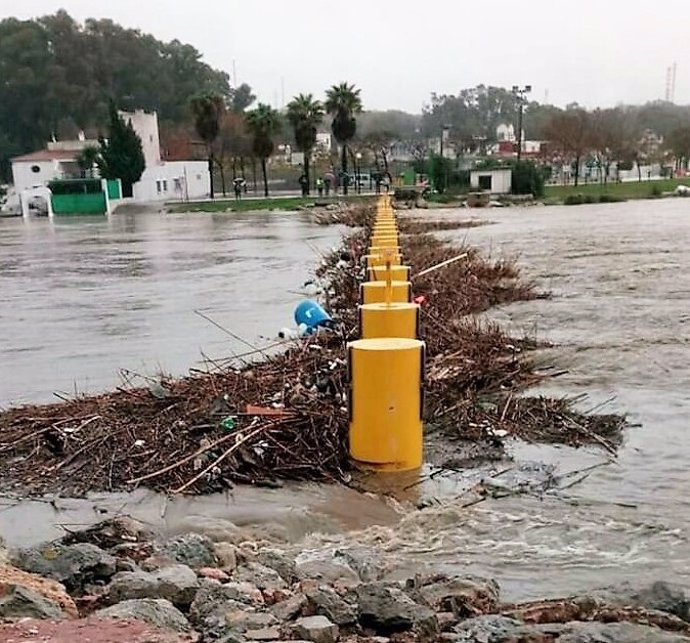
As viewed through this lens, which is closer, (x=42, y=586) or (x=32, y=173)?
(x=42, y=586)

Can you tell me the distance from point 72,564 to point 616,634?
2.53m

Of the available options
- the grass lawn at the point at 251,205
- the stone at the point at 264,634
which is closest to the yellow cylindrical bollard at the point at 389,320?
the stone at the point at 264,634

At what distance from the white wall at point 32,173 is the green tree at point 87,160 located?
2.02 metres

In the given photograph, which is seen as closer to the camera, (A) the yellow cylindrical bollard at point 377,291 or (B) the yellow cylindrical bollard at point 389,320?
(B) the yellow cylindrical bollard at point 389,320

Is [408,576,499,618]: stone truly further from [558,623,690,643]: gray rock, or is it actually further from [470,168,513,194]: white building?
[470,168,513,194]: white building

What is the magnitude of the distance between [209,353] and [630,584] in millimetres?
7470

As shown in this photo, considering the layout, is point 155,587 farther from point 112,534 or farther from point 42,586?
point 112,534

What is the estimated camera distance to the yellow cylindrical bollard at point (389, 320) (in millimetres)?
7469

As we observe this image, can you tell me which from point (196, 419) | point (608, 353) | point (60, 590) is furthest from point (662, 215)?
point (60, 590)

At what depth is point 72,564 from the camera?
4.57 metres

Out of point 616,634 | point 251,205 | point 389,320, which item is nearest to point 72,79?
point 251,205

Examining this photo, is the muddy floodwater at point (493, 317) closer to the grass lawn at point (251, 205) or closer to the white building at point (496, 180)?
the grass lawn at point (251, 205)

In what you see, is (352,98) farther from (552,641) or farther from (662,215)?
(552,641)

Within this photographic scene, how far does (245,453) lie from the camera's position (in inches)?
257
